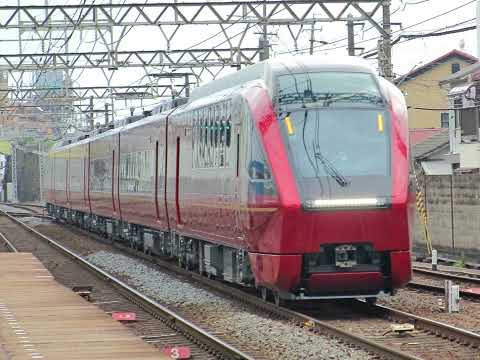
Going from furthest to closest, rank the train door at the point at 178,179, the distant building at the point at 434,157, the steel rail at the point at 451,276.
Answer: the distant building at the point at 434,157, the train door at the point at 178,179, the steel rail at the point at 451,276

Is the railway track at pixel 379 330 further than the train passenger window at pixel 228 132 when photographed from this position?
No

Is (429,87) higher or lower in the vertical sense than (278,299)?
higher

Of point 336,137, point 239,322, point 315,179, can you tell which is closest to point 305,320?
point 239,322

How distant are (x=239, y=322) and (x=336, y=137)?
257 cm

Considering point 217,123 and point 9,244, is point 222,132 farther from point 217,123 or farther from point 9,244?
point 9,244

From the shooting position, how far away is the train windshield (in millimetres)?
13812

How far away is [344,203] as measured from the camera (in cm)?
1380

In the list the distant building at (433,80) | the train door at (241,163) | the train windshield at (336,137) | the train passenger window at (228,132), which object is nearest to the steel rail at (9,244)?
the train passenger window at (228,132)

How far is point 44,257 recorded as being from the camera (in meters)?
28.1

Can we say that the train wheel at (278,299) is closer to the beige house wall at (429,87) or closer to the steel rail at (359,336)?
the steel rail at (359,336)

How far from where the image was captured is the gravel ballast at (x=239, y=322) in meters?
11.5

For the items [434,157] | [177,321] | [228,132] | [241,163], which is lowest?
[177,321]

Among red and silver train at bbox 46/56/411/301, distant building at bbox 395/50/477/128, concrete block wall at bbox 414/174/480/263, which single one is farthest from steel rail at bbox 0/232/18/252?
distant building at bbox 395/50/477/128

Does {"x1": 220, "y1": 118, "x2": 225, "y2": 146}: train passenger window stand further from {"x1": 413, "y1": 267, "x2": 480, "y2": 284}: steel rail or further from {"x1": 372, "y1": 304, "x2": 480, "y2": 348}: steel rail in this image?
{"x1": 413, "y1": 267, "x2": 480, "y2": 284}: steel rail
